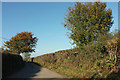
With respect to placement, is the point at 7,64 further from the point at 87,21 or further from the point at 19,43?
the point at 19,43

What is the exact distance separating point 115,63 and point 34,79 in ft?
18.9

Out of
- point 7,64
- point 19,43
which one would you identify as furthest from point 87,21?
point 19,43

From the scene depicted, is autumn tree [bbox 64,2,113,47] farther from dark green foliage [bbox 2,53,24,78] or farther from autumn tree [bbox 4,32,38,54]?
autumn tree [bbox 4,32,38,54]

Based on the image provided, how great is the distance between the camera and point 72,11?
19.3m

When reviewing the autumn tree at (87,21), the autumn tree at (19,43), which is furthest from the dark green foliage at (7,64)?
the autumn tree at (19,43)

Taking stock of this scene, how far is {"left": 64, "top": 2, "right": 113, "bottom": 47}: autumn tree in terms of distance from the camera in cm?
1712

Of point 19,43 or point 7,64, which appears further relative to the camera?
point 19,43

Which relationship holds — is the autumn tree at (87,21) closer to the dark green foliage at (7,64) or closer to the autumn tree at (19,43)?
the dark green foliage at (7,64)

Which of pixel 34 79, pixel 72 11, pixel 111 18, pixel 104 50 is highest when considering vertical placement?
pixel 72 11

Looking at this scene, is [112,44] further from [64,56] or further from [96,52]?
[64,56]

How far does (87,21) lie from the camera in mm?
18234

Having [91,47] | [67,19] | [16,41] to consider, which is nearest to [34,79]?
[91,47]

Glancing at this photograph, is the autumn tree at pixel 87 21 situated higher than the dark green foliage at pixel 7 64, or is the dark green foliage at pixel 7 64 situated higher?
the autumn tree at pixel 87 21

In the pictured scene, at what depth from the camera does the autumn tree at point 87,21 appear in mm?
17125
